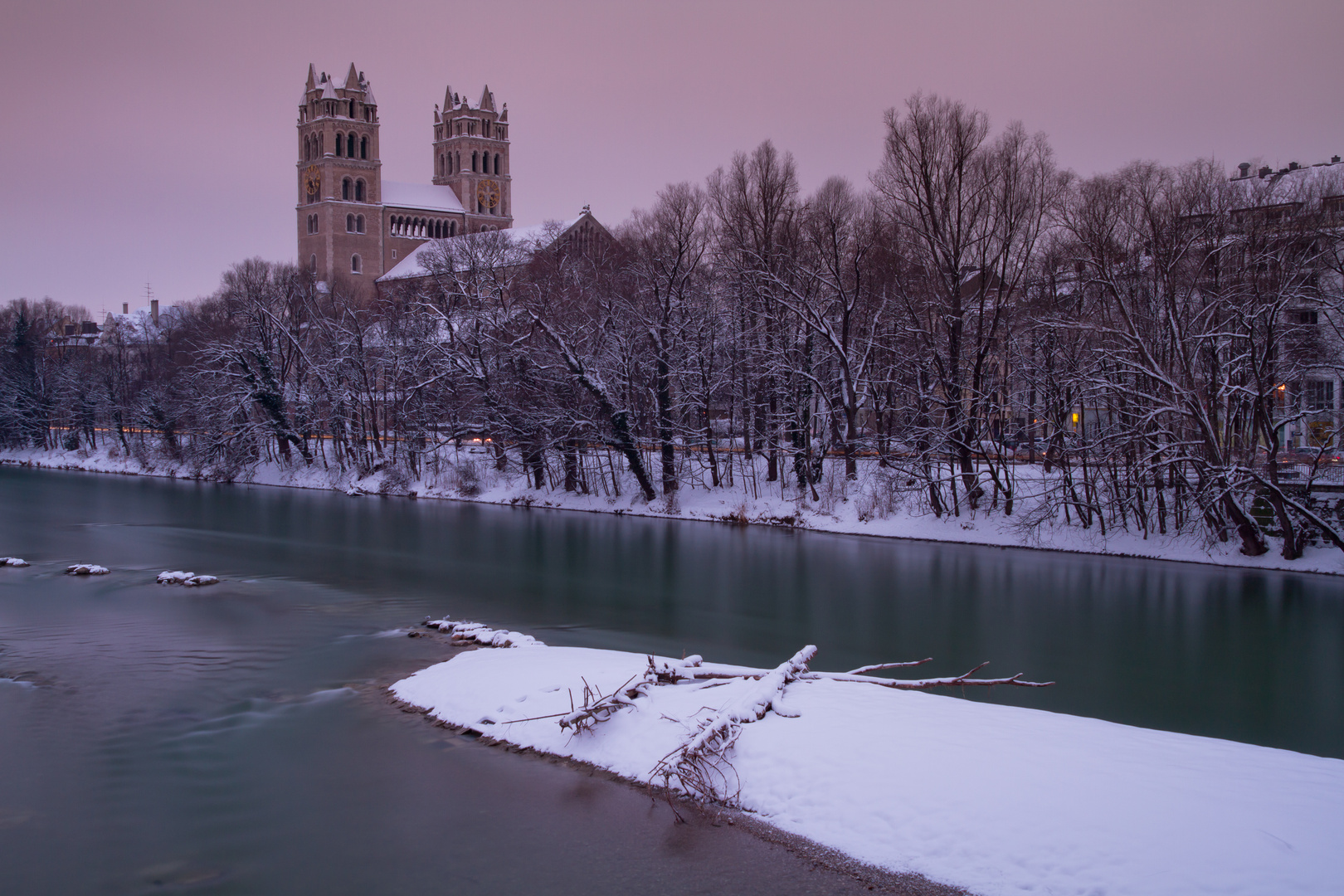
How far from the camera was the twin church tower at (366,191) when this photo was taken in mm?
116062

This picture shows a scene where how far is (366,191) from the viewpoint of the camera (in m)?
119

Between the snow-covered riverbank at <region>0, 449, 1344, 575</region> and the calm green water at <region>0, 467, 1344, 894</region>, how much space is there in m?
1.09

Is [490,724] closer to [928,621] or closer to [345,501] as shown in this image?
[928,621]

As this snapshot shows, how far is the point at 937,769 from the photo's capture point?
352 inches

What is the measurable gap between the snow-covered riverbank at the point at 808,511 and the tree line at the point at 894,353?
42cm

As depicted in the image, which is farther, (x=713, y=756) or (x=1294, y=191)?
(x=1294, y=191)

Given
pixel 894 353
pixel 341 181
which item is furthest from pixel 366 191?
pixel 894 353

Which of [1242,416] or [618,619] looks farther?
[1242,416]

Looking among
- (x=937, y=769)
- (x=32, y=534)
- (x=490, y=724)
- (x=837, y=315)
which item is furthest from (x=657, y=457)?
(x=937, y=769)

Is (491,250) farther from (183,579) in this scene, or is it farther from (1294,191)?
(1294,191)

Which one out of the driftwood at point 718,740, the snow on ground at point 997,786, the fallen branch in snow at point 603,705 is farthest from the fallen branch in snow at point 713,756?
the fallen branch in snow at point 603,705

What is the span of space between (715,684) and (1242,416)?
2357 centimetres

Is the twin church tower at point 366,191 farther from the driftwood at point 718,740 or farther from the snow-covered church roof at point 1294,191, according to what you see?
the driftwood at point 718,740

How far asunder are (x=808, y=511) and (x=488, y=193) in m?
106
